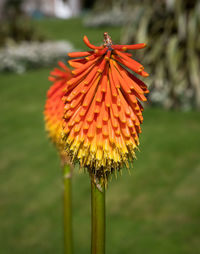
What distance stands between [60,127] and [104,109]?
0.52 m

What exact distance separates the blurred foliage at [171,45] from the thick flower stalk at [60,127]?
6371 mm

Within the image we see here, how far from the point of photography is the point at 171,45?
821 centimetres

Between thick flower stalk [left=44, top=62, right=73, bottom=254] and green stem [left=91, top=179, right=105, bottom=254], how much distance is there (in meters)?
0.47

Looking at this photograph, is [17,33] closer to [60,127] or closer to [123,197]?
[123,197]

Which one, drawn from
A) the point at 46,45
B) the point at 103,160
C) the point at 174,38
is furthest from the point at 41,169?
the point at 46,45

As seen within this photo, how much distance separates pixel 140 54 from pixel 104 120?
7.30 m

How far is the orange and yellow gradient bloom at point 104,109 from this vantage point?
3.67 ft

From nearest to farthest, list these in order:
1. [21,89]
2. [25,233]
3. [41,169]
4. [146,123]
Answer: [25,233]
[41,169]
[146,123]
[21,89]

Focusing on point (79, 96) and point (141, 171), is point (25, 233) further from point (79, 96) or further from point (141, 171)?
point (79, 96)

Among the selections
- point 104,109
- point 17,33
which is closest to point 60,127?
point 104,109

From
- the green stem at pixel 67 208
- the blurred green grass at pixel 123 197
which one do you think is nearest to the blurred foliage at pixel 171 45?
the blurred green grass at pixel 123 197

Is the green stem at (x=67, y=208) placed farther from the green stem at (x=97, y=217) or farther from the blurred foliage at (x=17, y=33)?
the blurred foliage at (x=17, y=33)

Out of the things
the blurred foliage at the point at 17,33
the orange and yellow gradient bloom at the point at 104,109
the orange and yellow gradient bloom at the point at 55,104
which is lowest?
the orange and yellow gradient bloom at the point at 104,109

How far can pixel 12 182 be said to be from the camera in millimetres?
5746
